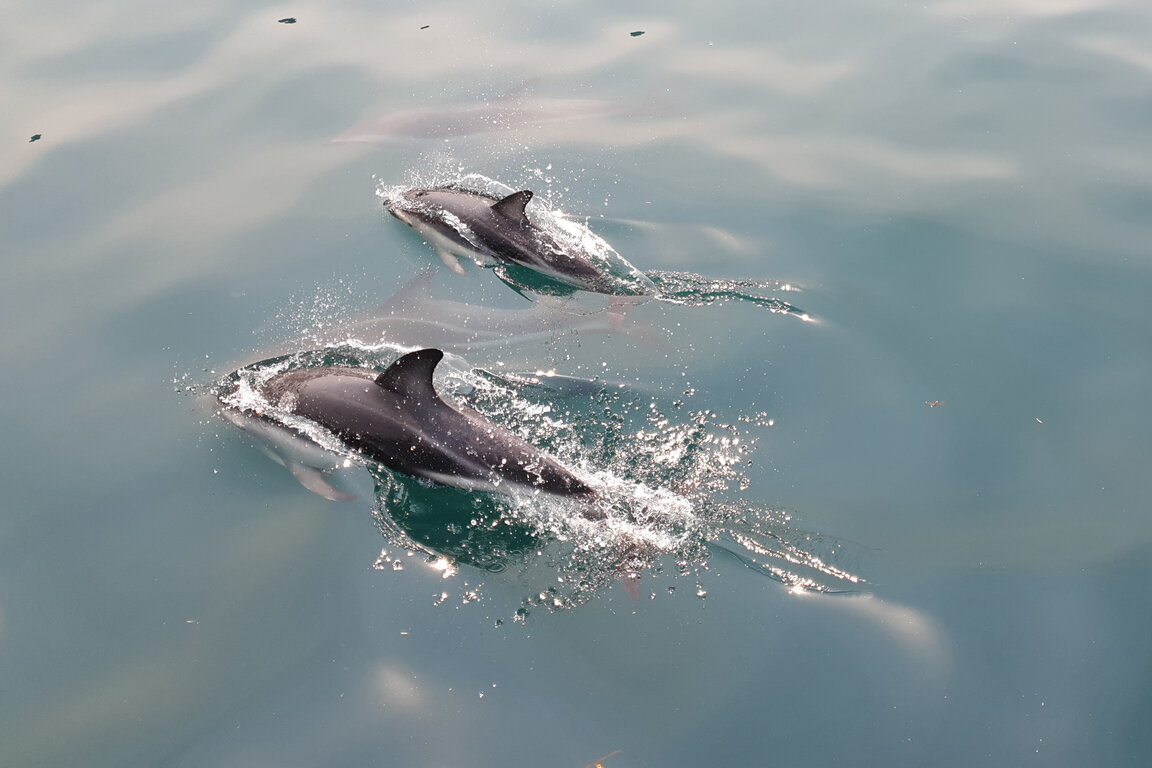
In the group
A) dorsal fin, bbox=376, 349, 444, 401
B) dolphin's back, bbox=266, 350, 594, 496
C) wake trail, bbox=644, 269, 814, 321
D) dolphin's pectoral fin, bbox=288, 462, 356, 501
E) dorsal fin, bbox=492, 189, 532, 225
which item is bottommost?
dolphin's pectoral fin, bbox=288, 462, 356, 501

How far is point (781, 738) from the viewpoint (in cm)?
482

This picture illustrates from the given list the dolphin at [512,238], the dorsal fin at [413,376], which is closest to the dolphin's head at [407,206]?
the dolphin at [512,238]

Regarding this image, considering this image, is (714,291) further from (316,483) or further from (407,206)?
(316,483)

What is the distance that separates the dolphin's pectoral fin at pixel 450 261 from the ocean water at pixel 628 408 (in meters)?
0.20

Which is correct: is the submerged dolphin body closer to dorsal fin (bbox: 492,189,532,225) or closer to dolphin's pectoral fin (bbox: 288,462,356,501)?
dorsal fin (bbox: 492,189,532,225)

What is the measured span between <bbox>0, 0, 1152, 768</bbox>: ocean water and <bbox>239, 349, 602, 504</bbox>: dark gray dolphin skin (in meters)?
0.19

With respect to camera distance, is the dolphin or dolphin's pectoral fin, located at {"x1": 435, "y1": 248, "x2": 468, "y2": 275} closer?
the dolphin

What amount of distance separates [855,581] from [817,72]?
7.95 m

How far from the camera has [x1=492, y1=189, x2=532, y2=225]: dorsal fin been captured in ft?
28.6

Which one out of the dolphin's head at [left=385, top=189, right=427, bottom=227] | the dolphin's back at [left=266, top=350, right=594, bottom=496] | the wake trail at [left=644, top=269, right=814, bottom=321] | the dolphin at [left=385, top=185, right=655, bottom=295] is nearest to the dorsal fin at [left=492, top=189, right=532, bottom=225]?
the dolphin at [left=385, top=185, right=655, bottom=295]

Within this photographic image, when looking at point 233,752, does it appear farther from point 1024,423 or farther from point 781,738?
point 1024,423

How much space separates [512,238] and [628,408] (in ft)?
9.82

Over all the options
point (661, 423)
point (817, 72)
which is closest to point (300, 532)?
point (661, 423)

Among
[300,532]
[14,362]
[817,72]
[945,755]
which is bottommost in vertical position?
[945,755]
